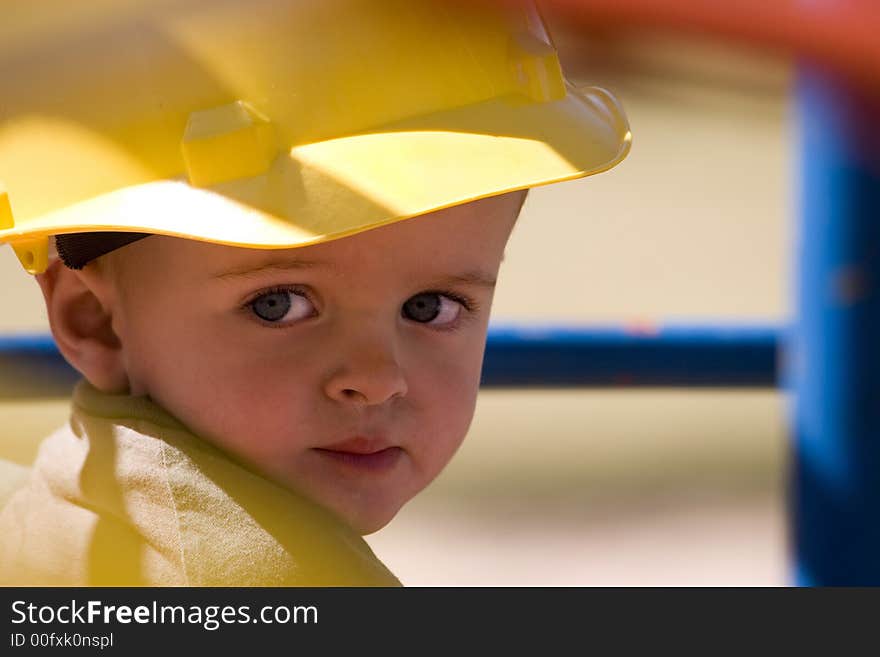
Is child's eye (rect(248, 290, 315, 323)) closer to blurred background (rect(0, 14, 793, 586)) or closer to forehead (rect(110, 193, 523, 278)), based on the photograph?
forehead (rect(110, 193, 523, 278))

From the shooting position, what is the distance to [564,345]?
4.68ft

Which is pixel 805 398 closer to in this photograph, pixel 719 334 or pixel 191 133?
pixel 719 334

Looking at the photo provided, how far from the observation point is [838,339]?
4.41ft

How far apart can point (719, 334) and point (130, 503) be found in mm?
867

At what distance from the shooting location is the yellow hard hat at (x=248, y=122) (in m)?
0.74

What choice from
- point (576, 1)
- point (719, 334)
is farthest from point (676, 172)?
point (576, 1)

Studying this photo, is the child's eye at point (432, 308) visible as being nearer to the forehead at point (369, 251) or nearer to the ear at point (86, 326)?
the forehead at point (369, 251)

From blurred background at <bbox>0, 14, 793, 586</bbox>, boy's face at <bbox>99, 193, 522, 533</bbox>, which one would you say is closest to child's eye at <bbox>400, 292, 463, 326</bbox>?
boy's face at <bbox>99, 193, 522, 533</bbox>

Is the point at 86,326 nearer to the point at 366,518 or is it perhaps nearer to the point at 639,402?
the point at 366,518

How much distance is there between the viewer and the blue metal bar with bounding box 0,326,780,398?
1394 millimetres

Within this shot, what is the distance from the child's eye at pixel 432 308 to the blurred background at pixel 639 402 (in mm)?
224

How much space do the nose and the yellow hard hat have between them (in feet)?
0.29

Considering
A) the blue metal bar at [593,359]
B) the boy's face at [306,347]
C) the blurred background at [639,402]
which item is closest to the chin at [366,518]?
the boy's face at [306,347]

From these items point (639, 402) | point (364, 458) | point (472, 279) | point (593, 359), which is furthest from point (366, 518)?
point (639, 402)
